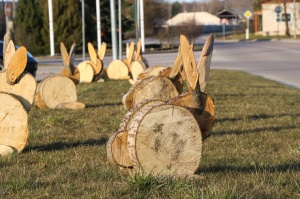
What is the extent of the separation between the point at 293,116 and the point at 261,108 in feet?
4.18

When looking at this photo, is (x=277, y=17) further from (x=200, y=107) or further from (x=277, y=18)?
(x=200, y=107)

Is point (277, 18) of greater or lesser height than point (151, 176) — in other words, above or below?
above

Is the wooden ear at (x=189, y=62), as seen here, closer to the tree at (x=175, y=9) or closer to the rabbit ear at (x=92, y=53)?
the rabbit ear at (x=92, y=53)

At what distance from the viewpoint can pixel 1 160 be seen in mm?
7008

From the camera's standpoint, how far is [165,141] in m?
5.73

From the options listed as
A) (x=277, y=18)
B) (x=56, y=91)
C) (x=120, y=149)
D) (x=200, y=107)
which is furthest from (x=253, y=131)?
(x=277, y=18)

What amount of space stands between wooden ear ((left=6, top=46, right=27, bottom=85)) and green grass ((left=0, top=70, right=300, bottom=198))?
807 millimetres

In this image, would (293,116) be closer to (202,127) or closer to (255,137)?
(255,137)

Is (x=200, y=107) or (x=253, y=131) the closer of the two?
(x=200, y=107)

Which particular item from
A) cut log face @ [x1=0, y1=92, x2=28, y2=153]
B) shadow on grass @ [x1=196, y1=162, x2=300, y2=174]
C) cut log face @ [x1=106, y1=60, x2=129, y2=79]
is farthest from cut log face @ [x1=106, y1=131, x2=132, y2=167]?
cut log face @ [x1=106, y1=60, x2=129, y2=79]

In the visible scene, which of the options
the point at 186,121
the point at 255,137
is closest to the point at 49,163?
the point at 186,121

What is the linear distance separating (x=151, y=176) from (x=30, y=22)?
45.4m

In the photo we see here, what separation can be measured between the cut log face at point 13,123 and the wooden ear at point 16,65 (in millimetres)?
348

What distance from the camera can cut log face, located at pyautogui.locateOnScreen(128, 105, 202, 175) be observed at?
18.6 feet
